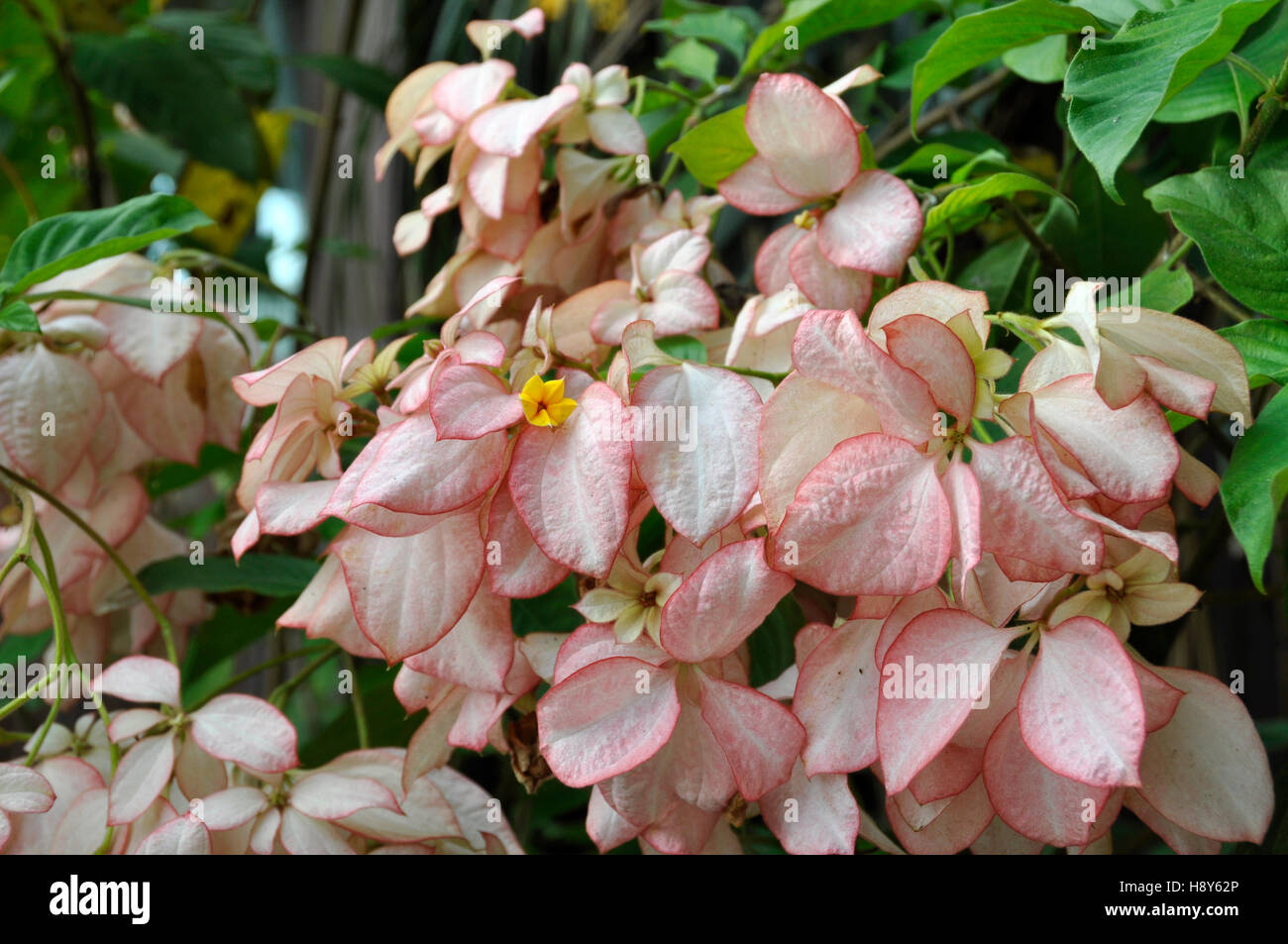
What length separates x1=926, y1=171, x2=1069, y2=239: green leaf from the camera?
343 mm

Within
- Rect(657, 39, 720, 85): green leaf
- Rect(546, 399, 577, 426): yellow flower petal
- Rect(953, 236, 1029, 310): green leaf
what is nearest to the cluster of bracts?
Rect(546, 399, 577, 426): yellow flower petal

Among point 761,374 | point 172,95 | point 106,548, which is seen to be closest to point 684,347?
point 761,374

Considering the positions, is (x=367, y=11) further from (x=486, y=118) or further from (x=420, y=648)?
(x=420, y=648)

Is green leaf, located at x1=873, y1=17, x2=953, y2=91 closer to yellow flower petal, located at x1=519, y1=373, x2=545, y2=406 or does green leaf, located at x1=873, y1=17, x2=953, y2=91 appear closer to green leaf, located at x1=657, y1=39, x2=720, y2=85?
green leaf, located at x1=657, y1=39, x2=720, y2=85

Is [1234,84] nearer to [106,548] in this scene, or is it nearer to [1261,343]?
[1261,343]

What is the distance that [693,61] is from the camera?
23.2 inches

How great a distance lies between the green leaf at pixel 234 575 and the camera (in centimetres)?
47

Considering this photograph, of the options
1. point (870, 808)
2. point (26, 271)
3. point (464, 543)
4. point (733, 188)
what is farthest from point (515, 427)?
point (870, 808)

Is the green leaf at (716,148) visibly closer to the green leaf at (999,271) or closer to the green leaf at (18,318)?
the green leaf at (999,271)

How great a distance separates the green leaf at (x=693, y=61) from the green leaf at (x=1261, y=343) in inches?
12.9

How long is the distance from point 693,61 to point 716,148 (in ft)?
0.68

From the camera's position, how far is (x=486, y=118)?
0.44 meters

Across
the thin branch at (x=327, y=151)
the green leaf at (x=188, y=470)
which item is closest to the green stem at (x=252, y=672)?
the green leaf at (x=188, y=470)
